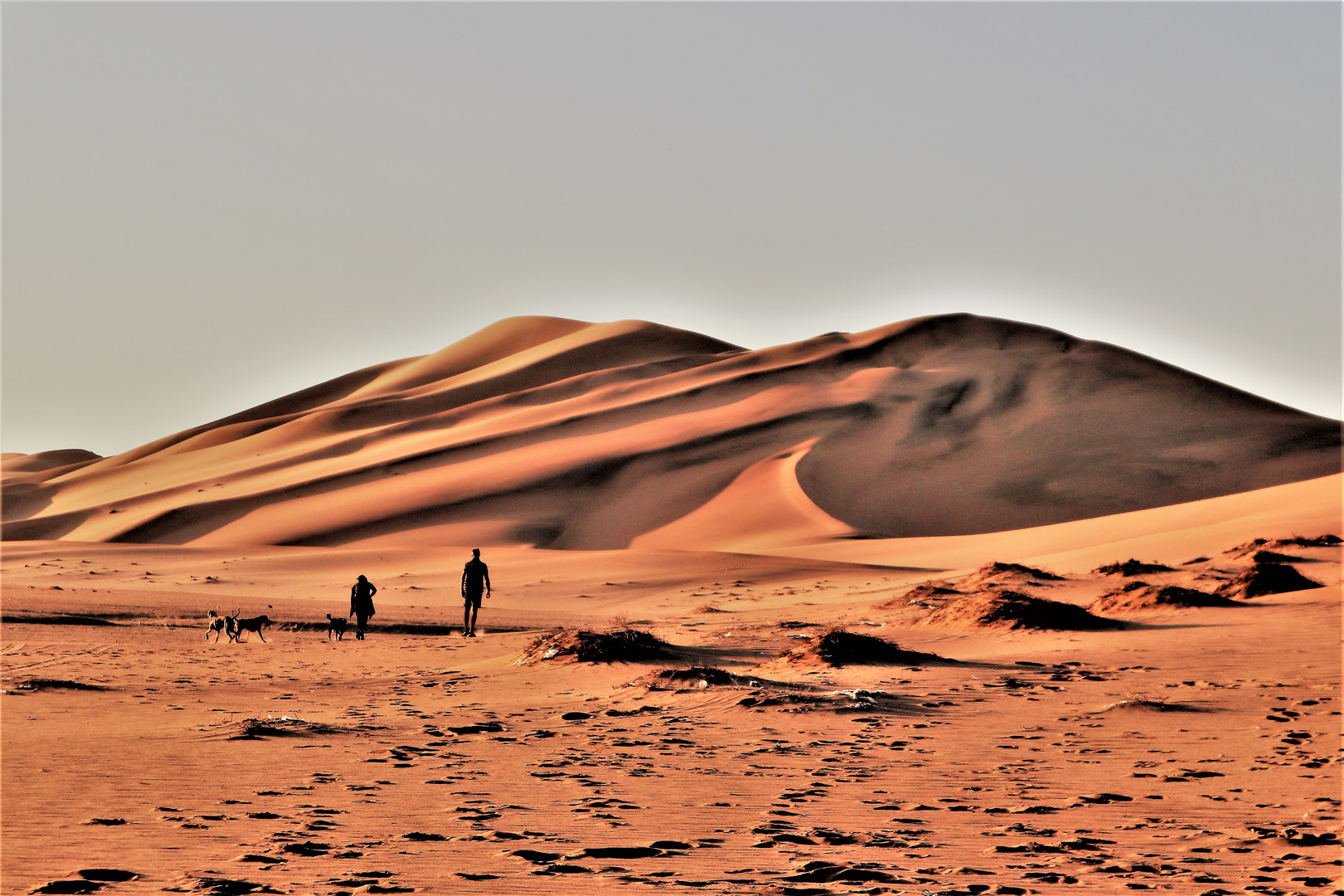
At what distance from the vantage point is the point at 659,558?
3572 centimetres

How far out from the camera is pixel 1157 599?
19.2m

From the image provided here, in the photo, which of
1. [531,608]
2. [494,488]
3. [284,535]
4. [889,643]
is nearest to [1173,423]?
[494,488]

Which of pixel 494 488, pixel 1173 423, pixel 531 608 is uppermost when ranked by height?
pixel 1173 423

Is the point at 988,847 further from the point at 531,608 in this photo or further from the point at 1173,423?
the point at 1173,423

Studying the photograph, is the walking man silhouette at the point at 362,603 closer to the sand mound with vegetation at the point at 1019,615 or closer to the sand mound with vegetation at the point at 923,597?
the sand mound with vegetation at the point at 1019,615

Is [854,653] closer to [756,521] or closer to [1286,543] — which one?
[1286,543]

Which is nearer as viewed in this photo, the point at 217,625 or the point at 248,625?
the point at 217,625

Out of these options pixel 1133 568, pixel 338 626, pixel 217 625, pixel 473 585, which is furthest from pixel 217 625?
pixel 1133 568

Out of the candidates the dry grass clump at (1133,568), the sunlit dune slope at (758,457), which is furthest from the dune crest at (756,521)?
the dry grass clump at (1133,568)

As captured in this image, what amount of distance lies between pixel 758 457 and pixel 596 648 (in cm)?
4752

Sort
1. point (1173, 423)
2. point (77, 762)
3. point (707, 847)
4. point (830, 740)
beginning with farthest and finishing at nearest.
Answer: point (1173, 423) < point (830, 740) < point (77, 762) < point (707, 847)

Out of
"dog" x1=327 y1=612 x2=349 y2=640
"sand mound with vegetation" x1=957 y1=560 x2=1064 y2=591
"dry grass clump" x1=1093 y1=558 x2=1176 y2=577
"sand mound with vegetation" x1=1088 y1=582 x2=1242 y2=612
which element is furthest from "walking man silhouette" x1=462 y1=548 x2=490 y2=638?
"dry grass clump" x1=1093 y1=558 x2=1176 y2=577

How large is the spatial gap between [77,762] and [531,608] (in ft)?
64.9

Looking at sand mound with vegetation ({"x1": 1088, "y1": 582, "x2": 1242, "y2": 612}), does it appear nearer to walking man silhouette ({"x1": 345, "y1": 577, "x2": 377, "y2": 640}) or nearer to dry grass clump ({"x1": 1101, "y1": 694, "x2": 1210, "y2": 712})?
dry grass clump ({"x1": 1101, "y1": 694, "x2": 1210, "y2": 712})
